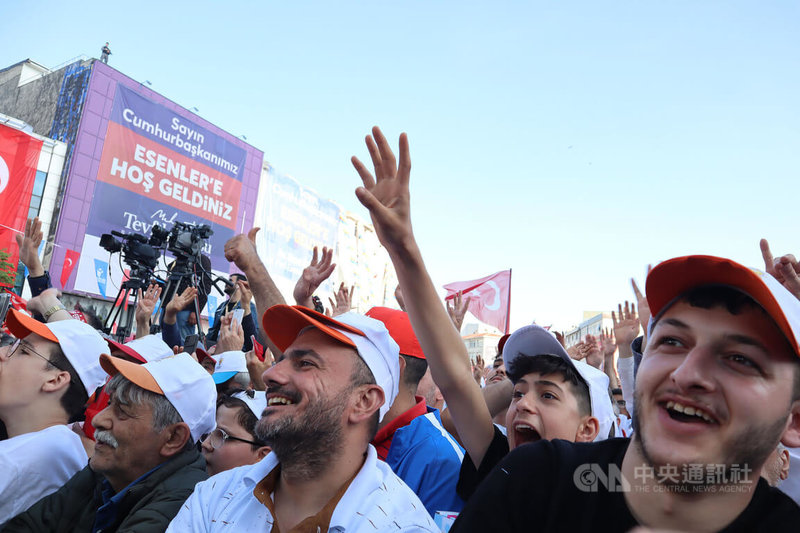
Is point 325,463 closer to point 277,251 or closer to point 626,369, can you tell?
point 626,369

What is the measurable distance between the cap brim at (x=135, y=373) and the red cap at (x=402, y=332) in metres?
1.18

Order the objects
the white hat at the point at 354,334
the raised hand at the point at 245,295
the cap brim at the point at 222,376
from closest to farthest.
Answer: the white hat at the point at 354,334
the cap brim at the point at 222,376
the raised hand at the point at 245,295

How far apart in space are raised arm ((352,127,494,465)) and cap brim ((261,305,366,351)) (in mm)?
489

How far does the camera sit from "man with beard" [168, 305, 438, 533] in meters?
1.80

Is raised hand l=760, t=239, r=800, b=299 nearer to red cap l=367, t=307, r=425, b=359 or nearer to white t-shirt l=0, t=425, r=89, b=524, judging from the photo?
red cap l=367, t=307, r=425, b=359

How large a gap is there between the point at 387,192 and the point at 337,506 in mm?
1028

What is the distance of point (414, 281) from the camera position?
1760mm

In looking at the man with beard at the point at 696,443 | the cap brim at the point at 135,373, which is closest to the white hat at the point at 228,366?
the cap brim at the point at 135,373

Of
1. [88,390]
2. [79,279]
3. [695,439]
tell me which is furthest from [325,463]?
[79,279]

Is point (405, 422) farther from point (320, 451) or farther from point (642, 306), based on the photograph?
point (642, 306)

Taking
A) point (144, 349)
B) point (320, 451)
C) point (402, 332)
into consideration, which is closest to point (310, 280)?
point (402, 332)

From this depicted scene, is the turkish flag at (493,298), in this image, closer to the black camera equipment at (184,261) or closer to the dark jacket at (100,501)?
the black camera equipment at (184,261)

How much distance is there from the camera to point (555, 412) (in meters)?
2.30

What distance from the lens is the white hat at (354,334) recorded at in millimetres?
2217
